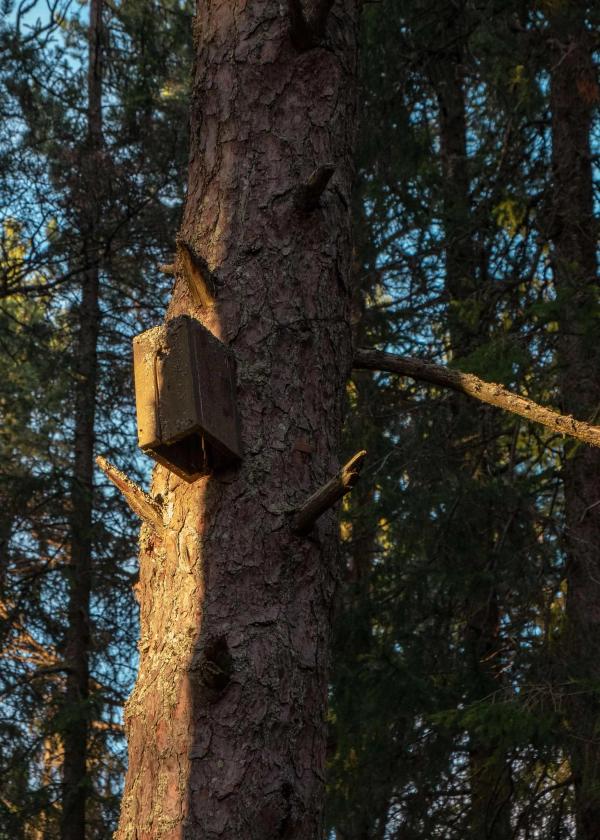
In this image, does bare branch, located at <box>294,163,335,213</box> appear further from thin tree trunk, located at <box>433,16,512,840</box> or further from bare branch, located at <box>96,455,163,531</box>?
thin tree trunk, located at <box>433,16,512,840</box>

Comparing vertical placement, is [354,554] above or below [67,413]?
below

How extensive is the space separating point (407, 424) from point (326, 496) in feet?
23.4

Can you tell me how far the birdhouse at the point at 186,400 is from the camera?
2.54 m

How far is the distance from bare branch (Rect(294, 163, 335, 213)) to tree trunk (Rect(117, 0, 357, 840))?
2 cm

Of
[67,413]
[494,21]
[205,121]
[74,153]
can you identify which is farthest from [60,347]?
[205,121]

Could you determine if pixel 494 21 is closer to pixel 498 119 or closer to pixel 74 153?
pixel 498 119

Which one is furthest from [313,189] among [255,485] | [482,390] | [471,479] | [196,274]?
[471,479]

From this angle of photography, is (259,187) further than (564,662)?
No

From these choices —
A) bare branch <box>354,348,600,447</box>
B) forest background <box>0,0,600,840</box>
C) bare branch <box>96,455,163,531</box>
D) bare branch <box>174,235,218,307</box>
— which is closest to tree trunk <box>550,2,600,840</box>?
forest background <box>0,0,600,840</box>

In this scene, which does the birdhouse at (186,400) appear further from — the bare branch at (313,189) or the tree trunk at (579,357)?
the tree trunk at (579,357)

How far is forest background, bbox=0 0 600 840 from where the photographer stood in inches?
296

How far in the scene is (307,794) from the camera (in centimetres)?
241

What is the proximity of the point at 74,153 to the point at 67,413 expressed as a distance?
264cm

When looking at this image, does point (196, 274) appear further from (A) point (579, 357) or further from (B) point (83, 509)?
(B) point (83, 509)
